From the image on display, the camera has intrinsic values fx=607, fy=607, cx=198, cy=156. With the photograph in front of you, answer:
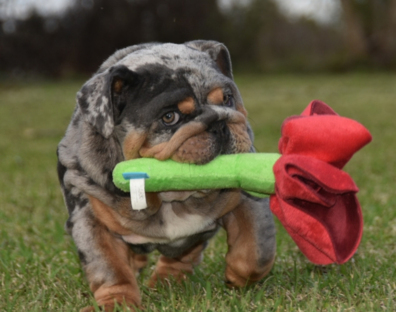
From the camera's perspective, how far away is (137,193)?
9.36 feet

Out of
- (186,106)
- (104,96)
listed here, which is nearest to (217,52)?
(186,106)

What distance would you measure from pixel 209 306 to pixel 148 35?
73.0 feet

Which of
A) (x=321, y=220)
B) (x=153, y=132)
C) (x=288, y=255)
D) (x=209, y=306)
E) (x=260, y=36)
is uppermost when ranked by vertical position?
(x=153, y=132)

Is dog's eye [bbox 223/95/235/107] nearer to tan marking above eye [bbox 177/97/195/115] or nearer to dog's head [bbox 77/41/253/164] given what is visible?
dog's head [bbox 77/41/253/164]

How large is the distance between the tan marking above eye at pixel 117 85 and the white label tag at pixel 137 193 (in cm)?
59

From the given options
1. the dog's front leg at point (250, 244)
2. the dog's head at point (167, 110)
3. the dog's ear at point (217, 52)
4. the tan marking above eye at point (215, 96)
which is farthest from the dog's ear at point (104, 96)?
the dog's front leg at point (250, 244)

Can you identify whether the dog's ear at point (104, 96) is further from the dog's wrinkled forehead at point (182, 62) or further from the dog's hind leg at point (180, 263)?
the dog's hind leg at point (180, 263)

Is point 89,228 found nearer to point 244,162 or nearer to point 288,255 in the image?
point 244,162

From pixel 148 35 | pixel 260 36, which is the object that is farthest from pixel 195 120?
pixel 260 36

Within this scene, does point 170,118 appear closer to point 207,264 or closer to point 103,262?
point 103,262

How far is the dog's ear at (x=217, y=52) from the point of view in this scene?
3.74 meters

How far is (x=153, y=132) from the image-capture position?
3.09 m

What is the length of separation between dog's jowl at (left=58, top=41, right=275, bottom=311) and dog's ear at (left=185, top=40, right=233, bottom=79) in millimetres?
245

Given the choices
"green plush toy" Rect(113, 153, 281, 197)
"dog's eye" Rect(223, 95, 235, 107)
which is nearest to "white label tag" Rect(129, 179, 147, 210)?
"green plush toy" Rect(113, 153, 281, 197)
